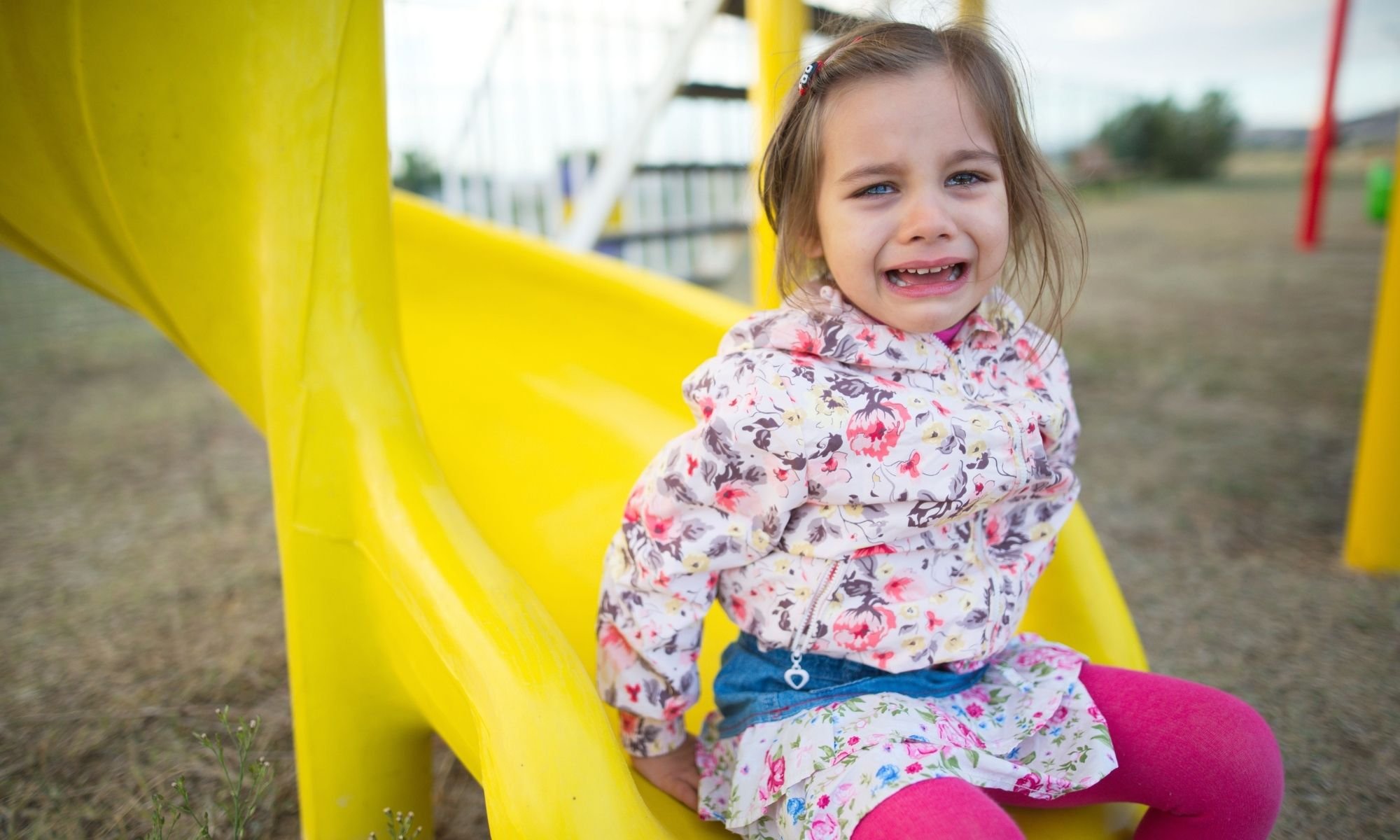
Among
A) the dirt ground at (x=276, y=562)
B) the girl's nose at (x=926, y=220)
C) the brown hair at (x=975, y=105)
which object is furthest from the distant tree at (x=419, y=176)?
the girl's nose at (x=926, y=220)

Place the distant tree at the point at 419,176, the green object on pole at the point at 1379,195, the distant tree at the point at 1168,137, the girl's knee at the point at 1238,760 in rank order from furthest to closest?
the distant tree at the point at 1168,137 → the green object on pole at the point at 1379,195 → the distant tree at the point at 419,176 → the girl's knee at the point at 1238,760

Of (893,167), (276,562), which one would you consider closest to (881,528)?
Result: (893,167)

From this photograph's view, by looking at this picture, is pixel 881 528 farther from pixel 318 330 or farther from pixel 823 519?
pixel 318 330

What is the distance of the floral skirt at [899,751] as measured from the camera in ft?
2.05

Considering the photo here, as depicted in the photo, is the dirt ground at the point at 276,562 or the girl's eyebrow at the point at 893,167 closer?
A: the girl's eyebrow at the point at 893,167

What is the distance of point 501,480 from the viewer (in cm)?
118

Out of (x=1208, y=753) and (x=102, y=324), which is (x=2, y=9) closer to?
(x=1208, y=753)

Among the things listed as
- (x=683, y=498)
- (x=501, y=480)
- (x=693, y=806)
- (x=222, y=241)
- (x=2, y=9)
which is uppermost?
(x=2, y=9)

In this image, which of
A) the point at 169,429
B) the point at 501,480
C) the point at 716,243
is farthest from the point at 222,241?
the point at 716,243

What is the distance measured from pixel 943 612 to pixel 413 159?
3.84 metres

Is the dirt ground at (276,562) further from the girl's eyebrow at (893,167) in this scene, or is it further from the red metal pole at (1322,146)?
the red metal pole at (1322,146)

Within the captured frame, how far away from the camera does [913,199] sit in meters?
0.69

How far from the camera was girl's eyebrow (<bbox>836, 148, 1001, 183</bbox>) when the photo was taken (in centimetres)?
69

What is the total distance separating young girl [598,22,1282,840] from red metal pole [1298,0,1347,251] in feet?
13.6
